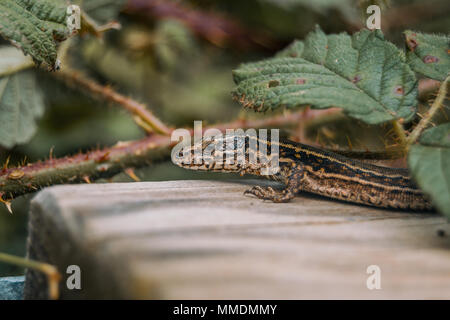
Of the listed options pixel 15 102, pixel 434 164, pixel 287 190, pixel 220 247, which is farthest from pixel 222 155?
pixel 15 102

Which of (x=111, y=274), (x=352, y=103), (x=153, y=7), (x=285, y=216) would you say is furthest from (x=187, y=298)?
(x=153, y=7)

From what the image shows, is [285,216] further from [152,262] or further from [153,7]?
[153,7]

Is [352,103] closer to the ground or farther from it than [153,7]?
closer to the ground

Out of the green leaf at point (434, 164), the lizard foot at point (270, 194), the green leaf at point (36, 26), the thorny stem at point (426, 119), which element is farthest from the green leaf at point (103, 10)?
the green leaf at point (434, 164)

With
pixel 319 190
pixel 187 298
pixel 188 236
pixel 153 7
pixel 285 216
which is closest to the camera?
pixel 187 298

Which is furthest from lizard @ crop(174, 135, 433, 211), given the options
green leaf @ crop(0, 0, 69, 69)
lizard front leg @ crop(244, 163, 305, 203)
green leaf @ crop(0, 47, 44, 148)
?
green leaf @ crop(0, 47, 44, 148)

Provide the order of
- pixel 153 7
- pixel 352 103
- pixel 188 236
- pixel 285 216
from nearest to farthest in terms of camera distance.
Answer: pixel 188 236
pixel 285 216
pixel 352 103
pixel 153 7
